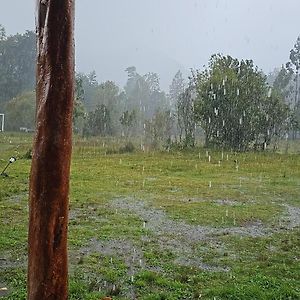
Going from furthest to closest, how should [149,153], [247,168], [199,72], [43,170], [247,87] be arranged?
[199,72], [247,87], [149,153], [247,168], [43,170]

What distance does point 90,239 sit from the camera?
444 centimetres

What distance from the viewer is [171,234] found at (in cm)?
479

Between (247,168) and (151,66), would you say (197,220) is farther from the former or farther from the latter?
(151,66)

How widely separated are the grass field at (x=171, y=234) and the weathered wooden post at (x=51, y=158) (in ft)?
5.61

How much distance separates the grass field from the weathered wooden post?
1.71 meters

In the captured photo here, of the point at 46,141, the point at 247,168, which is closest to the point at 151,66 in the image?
the point at 247,168

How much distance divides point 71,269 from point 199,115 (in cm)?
1339

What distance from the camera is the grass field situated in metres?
3.19

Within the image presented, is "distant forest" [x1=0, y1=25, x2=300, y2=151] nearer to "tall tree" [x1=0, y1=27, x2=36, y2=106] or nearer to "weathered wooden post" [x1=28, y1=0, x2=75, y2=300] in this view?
"tall tree" [x1=0, y1=27, x2=36, y2=106]

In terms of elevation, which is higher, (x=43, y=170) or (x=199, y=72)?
(x=199, y=72)

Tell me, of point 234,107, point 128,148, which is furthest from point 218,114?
point 128,148

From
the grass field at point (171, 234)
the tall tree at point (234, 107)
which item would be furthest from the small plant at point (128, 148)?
the grass field at point (171, 234)

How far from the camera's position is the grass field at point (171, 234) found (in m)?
3.19

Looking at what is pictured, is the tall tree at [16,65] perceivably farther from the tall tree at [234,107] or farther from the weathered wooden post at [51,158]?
the weathered wooden post at [51,158]
